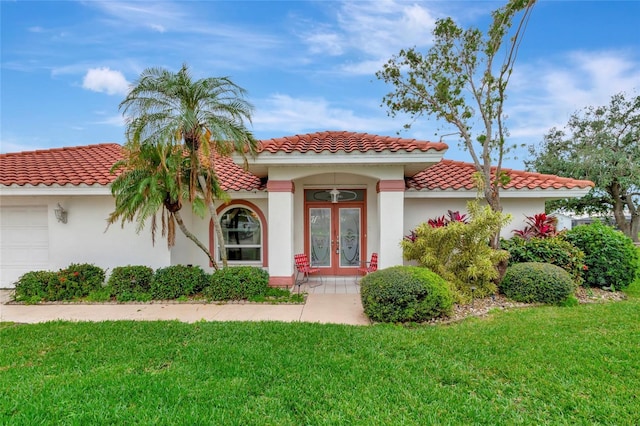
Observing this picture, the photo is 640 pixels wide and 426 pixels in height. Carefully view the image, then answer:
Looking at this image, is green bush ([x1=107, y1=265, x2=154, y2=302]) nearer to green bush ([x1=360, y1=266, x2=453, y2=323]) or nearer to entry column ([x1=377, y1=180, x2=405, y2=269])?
green bush ([x1=360, y1=266, x2=453, y2=323])

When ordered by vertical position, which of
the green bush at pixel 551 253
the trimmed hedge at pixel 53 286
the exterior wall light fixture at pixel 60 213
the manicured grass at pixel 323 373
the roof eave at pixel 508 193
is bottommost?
the manicured grass at pixel 323 373

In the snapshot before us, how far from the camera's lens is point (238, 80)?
859 centimetres

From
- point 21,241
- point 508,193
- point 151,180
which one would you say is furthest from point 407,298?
point 21,241

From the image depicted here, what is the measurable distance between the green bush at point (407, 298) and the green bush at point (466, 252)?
1052 mm

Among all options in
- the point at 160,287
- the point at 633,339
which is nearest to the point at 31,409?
the point at 160,287

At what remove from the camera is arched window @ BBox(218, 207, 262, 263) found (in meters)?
11.7

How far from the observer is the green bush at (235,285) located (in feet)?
28.3

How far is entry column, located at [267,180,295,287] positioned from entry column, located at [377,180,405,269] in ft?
9.24

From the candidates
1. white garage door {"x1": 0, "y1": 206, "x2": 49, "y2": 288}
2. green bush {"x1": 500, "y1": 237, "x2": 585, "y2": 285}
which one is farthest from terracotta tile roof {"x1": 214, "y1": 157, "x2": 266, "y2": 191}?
green bush {"x1": 500, "y1": 237, "x2": 585, "y2": 285}

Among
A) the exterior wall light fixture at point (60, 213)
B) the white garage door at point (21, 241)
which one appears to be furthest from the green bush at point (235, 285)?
the white garage door at point (21, 241)

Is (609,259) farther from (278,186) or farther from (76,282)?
(76,282)

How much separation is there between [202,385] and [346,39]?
12.1 meters

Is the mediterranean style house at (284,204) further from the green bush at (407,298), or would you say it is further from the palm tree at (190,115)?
the green bush at (407,298)

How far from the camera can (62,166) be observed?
1156 centimetres
